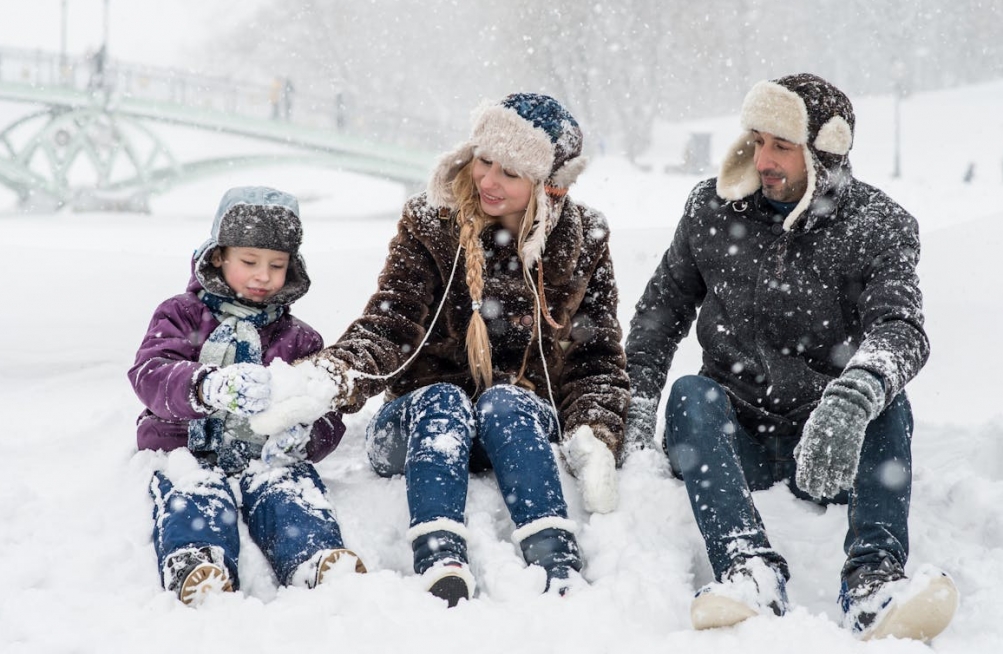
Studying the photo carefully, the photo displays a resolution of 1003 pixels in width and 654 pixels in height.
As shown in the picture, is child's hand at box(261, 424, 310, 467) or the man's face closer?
child's hand at box(261, 424, 310, 467)

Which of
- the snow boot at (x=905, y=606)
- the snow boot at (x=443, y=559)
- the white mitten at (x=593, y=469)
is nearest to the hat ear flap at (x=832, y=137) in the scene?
the white mitten at (x=593, y=469)

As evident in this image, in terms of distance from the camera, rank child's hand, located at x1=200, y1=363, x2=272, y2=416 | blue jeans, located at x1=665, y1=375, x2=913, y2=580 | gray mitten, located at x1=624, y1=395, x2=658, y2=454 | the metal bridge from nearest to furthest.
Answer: blue jeans, located at x1=665, y1=375, x2=913, y2=580, child's hand, located at x1=200, y1=363, x2=272, y2=416, gray mitten, located at x1=624, y1=395, x2=658, y2=454, the metal bridge

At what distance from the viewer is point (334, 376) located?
2693 millimetres

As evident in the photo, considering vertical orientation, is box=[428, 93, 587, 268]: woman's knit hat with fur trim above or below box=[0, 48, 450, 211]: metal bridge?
above

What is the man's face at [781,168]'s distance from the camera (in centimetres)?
292

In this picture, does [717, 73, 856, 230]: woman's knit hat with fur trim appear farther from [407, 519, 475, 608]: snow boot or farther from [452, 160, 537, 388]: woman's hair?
[407, 519, 475, 608]: snow boot

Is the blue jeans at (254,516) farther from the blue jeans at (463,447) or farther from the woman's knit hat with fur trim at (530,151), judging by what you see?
the woman's knit hat with fur trim at (530,151)

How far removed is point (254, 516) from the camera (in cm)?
266

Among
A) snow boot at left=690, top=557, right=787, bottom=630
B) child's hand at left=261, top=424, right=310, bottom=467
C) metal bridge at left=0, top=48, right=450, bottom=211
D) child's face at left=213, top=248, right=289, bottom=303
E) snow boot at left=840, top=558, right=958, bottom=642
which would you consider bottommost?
metal bridge at left=0, top=48, right=450, bottom=211

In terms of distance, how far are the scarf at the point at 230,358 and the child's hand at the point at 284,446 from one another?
0.08m

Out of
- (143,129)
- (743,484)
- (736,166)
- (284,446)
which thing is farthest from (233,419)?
(143,129)

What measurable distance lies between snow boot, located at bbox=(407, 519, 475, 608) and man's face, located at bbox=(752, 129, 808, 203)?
Result: 60.8 inches

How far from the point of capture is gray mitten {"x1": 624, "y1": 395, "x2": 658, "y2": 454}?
309cm

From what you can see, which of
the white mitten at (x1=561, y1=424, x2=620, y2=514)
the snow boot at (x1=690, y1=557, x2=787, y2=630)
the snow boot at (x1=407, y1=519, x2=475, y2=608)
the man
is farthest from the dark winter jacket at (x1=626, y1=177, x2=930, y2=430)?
the snow boot at (x1=407, y1=519, x2=475, y2=608)
